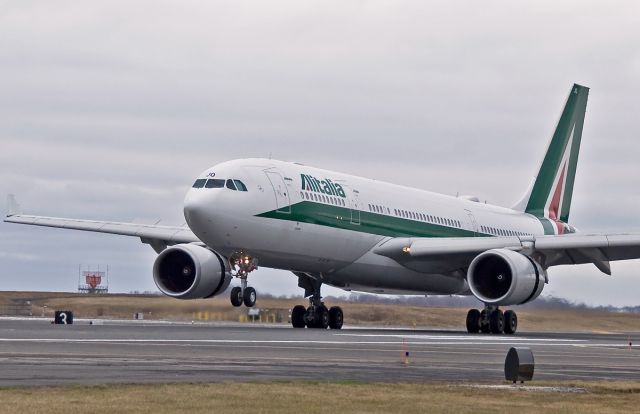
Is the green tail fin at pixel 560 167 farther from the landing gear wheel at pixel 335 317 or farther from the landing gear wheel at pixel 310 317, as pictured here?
the landing gear wheel at pixel 310 317

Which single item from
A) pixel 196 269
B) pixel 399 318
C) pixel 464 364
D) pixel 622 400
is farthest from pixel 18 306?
pixel 622 400

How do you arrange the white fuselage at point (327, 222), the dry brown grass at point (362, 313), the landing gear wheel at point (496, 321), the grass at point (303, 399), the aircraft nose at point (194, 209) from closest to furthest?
the grass at point (303, 399) < the aircraft nose at point (194, 209) < the white fuselage at point (327, 222) < the landing gear wheel at point (496, 321) < the dry brown grass at point (362, 313)

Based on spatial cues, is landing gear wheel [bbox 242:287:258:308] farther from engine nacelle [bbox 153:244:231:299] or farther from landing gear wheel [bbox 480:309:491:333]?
landing gear wheel [bbox 480:309:491:333]

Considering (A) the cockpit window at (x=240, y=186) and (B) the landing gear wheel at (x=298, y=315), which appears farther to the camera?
(B) the landing gear wheel at (x=298, y=315)

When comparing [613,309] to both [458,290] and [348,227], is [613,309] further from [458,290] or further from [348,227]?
[348,227]

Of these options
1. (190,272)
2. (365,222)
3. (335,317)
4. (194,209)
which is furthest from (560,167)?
(194,209)

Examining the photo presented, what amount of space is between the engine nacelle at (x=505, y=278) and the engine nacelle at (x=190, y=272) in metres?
8.82

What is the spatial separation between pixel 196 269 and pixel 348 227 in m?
5.53

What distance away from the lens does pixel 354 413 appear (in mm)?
14391

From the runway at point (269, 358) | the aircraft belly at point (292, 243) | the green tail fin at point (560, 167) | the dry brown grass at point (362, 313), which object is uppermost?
the green tail fin at point (560, 167)

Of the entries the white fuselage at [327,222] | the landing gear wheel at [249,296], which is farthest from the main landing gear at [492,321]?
the landing gear wheel at [249,296]

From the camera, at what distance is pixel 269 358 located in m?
24.3

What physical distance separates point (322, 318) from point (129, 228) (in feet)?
28.7

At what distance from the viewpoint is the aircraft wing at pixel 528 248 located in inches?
1742
